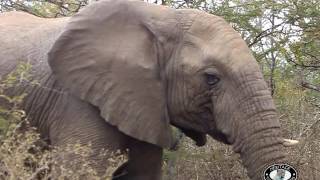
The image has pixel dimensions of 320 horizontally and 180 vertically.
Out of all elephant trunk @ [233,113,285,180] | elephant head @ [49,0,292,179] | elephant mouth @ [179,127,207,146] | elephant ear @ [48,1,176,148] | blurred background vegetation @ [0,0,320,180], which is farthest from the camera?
blurred background vegetation @ [0,0,320,180]

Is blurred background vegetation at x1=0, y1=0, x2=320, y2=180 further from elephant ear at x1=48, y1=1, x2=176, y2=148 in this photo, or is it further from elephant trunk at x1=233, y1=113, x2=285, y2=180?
elephant trunk at x1=233, y1=113, x2=285, y2=180

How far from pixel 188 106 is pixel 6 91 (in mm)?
1176

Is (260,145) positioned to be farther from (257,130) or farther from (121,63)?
(121,63)

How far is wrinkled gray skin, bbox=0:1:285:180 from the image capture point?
4105 millimetres

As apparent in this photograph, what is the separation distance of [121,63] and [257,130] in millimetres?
905

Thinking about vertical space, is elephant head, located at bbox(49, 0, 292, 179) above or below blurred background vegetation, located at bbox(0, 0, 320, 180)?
above

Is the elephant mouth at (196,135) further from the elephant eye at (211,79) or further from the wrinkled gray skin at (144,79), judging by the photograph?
the elephant eye at (211,79)

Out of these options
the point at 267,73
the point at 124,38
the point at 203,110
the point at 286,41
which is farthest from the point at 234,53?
the point at 267,73

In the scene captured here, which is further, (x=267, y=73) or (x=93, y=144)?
(x=267, y=73)

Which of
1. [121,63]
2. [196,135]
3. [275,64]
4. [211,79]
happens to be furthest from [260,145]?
[275,64]

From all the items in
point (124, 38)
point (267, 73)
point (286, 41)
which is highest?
point (124, 38)

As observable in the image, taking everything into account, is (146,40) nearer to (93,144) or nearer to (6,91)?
(93,144)

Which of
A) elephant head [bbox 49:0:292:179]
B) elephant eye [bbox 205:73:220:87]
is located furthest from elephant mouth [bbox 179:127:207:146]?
elephant eye [bbox 205:73:220:87]

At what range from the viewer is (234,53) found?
4102 mm
